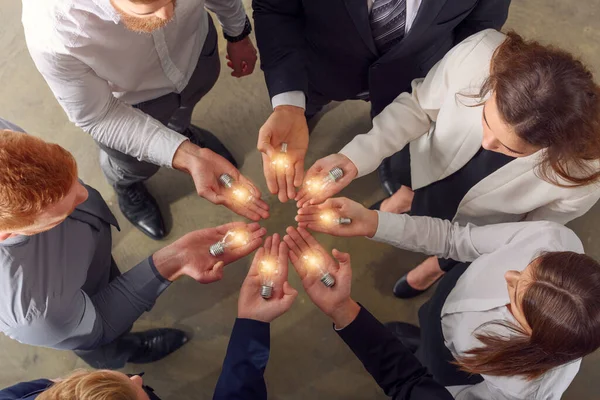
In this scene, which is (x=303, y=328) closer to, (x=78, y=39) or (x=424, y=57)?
(x=424, y=57)

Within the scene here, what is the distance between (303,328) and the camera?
3.43 metres

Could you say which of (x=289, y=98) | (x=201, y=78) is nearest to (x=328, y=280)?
(x=289, y=98)

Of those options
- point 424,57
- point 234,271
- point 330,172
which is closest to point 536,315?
point 330,172

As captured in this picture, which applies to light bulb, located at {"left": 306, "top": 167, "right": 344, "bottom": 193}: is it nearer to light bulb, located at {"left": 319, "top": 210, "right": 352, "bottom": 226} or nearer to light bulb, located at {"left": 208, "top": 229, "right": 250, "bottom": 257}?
light bulb, located at {"left": 319, "top": 210, "right": 352, "bottom": 226}

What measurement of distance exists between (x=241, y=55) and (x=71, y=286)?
1752 millimetres

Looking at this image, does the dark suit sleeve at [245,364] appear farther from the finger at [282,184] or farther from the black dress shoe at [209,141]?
the black dress shoe at [209,141]

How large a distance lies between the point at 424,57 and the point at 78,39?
5.57 feet

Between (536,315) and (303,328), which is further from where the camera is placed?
(303,328)

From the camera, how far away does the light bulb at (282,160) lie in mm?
2660

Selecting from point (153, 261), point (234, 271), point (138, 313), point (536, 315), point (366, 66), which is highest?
point (366, 66)

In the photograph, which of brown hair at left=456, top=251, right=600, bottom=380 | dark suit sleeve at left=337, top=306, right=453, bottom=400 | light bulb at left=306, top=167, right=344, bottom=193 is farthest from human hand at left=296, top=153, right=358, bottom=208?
brown hair at left=456, top=251, right=600, bottom=380

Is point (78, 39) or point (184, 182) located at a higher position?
point (78, 39)

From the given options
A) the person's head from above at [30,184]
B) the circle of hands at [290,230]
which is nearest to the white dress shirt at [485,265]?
Answer: the circle of hands at [290,230]

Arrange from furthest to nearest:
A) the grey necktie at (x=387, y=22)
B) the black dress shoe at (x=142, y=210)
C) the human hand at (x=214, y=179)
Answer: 1. the black dress shoe at (x=142, y=210)
2. the human hand at (x=214, y=179)
3. the grey necktie at (x=387, y=22)
